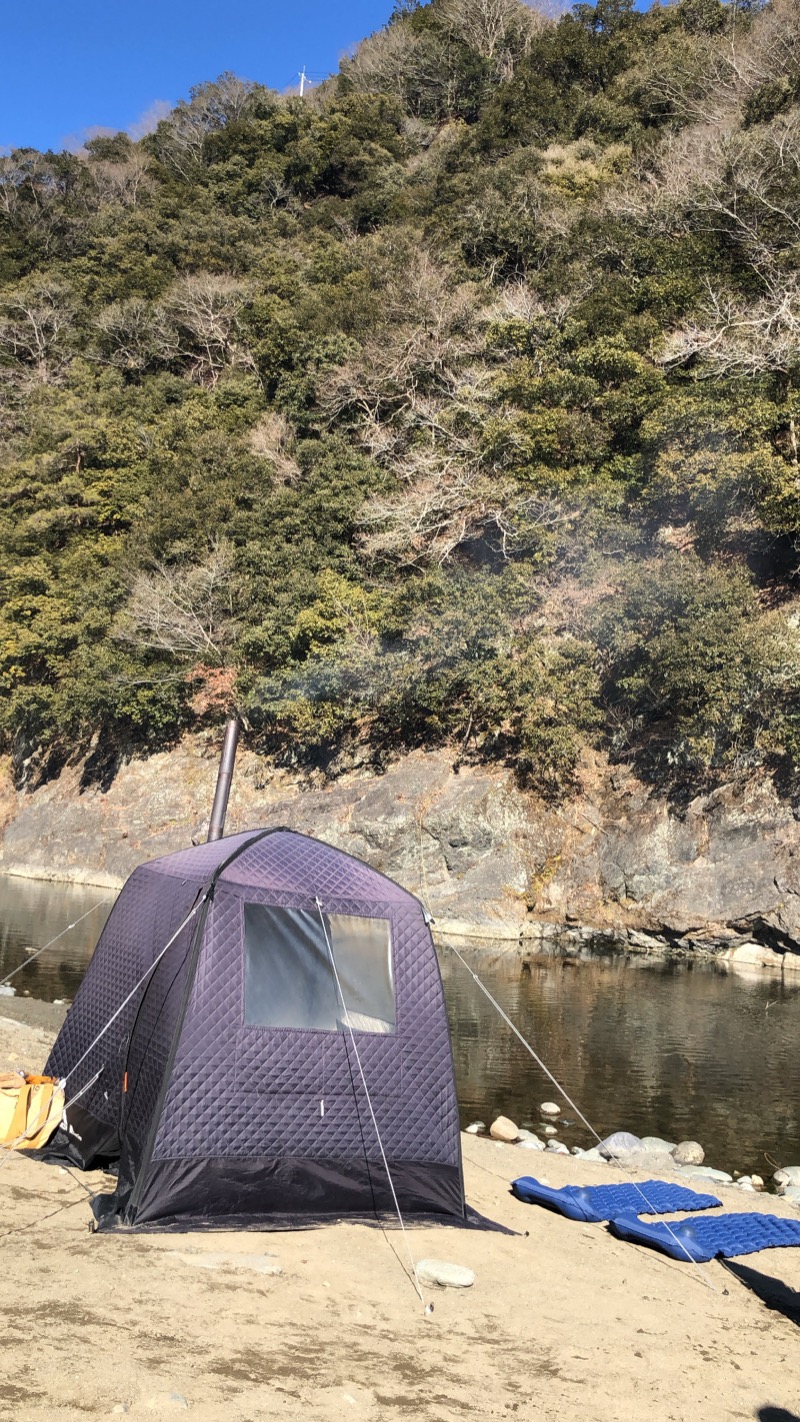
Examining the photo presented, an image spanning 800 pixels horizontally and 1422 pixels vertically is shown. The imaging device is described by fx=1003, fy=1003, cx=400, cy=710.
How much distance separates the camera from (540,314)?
31.1 m

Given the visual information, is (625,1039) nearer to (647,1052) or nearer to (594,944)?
(647,1052)

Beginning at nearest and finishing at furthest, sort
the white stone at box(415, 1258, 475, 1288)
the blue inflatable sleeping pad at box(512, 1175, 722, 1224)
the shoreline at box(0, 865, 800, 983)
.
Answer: the white stone at box(415, 1258, 475, 1288), the blue inflatable sleeping pad at box(512, 1175, 722, 1224), the shoreline at box(0, 865, 800, 983)

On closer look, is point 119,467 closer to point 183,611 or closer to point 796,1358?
point 183,611

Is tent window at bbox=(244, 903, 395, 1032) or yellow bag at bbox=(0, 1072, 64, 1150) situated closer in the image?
tent window at bbox=(244, 903, 395, 1032)

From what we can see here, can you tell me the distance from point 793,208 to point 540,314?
300 inches

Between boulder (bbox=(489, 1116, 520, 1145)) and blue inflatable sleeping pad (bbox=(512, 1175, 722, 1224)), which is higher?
blue inflatable sleeping pad (bbox=(512, 1175, 722, 1224))

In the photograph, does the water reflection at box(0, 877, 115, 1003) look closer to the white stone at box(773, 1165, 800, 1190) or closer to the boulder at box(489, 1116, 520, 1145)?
the boulder at box(489, 1116, 520, 1145)

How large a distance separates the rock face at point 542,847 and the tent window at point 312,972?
16.4m

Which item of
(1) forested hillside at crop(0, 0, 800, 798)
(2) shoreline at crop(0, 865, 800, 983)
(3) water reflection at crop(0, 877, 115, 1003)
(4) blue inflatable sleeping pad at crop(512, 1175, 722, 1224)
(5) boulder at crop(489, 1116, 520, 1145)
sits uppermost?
(1) forested hillside at crop(0, 0, 800, 798)

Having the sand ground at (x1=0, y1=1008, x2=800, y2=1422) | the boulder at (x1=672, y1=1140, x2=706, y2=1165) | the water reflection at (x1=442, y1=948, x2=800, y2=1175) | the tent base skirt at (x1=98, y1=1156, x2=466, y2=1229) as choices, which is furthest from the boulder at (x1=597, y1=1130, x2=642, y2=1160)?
the tent base skirt at (x1=98, y1=1156, x2=466, y2=1229)

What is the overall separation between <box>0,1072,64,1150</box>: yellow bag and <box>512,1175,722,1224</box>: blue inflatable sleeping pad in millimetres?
3632

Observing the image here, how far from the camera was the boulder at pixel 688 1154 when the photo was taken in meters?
9.52

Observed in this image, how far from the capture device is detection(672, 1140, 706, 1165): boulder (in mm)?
9523

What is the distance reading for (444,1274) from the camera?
231 inches
